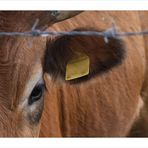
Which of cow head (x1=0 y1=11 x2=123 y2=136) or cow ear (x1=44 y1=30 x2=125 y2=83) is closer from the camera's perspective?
cow head (x1=0 y1=11 x2=123 y2=136)

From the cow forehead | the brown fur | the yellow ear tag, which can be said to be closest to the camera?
the cow forehead

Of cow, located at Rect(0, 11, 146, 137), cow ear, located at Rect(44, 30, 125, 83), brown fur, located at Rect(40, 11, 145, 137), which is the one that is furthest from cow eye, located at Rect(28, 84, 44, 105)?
brown fur, located at Rect(40, 11, 145, 137)

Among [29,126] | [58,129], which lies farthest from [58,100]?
[29,126]

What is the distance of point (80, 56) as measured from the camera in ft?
6.31

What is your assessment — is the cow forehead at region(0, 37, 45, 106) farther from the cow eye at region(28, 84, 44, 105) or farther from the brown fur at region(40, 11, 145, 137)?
the brown fur at region(40, 11, 145, 137)

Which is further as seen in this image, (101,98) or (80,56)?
(101,98)

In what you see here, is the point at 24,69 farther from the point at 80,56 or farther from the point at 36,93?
the point at 80,56

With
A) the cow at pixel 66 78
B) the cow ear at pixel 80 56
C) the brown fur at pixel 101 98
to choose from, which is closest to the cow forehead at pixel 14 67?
the cow at pixel 66 78

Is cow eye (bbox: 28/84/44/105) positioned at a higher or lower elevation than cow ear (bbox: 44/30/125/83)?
lower

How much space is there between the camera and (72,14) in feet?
5.78

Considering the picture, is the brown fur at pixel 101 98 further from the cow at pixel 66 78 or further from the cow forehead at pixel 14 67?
the cow forehead at pixel 14 67

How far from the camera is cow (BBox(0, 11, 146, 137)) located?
1736 mm

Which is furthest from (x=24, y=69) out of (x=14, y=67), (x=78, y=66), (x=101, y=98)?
(x=101, y=98)

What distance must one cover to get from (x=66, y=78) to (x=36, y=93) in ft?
0.60
